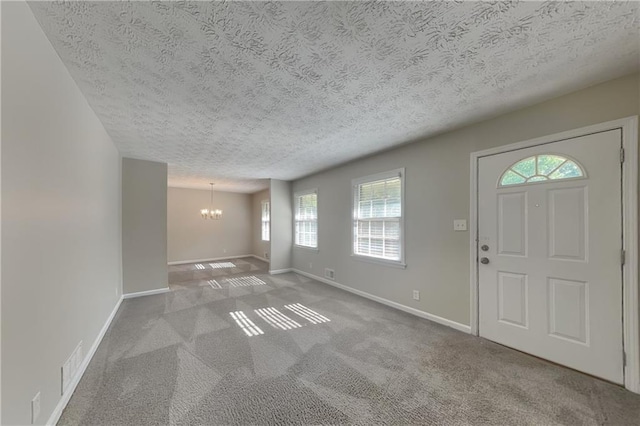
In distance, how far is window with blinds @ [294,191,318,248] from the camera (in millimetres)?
5401

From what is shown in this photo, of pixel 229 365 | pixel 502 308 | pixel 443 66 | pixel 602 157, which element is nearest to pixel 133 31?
pixel 443 66

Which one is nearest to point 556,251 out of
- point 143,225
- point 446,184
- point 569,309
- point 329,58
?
point 569,309

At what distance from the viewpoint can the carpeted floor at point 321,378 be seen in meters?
1.58

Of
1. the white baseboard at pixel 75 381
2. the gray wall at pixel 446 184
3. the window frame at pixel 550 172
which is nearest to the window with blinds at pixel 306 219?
the gray wall at pixel 446 184

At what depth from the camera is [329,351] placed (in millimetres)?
2352

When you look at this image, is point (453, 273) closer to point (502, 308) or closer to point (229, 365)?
point (502, 308)

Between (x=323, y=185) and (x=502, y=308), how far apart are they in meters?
3.60

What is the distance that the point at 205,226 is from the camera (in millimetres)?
7879

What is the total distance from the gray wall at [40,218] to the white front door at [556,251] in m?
3.63

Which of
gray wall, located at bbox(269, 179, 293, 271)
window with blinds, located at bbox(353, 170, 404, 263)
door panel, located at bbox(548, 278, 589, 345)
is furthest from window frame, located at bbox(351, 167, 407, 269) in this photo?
gray wall, located at bbox(269, 179, 293, 271)

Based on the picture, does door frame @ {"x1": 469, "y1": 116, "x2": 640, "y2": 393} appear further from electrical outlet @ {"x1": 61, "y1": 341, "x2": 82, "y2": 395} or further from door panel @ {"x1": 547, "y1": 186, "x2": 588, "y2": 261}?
electrical outlet @ {"x1": 61, "y1": 341, "x2": 82, "y2": 395}

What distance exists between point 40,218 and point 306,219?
4.56 meters

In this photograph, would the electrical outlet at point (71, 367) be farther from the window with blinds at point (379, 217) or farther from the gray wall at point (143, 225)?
the window with blinds at point (379, 217)

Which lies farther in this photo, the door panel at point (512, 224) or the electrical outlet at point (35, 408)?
the door panel at point (512, 224)
